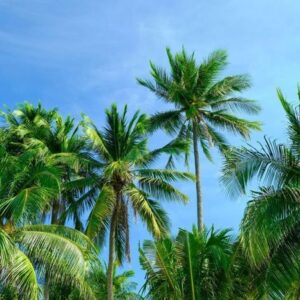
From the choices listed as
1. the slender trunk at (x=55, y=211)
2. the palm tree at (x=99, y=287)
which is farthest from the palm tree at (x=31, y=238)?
the slender trunk at (x=55, y=211)

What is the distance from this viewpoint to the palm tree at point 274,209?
1506 cm

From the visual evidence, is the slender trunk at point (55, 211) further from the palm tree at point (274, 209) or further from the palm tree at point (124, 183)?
the palm tree at point (274, 209)

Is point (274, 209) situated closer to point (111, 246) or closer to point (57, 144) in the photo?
point (111, 246)

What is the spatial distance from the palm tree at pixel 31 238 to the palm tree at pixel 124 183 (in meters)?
5.29

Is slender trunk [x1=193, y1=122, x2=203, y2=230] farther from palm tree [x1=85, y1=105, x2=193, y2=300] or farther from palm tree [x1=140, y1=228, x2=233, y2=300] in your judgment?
palm tree [x1=140, y1=228, x2=233, y2=300]

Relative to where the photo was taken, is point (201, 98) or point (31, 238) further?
point (201, 98)

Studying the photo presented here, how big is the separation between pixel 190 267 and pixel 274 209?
3703mm

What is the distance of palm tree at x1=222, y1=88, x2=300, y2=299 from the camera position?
49.4ft

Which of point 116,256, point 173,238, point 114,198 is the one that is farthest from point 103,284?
point 173,238

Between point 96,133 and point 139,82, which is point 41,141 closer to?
point 96,133

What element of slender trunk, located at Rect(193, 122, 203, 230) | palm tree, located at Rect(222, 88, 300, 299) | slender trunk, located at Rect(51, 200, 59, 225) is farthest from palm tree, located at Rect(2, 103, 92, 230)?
palm tree, located at Rect(222, 88, 300, 299)

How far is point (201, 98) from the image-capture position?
98.3 feet

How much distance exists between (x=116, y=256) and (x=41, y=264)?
810cm

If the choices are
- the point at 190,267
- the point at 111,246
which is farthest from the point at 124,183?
the point at 190,267
